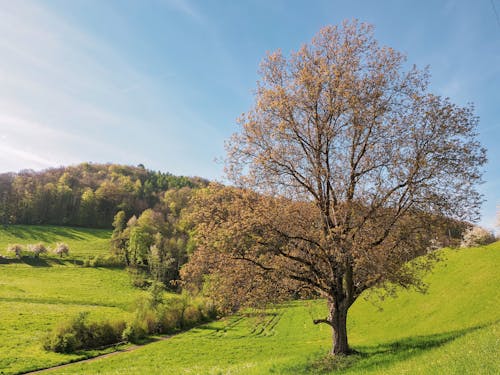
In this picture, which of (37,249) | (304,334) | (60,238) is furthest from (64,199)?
(304,334)

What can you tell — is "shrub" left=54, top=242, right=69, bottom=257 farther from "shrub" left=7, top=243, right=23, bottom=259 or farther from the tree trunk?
the tree trunk

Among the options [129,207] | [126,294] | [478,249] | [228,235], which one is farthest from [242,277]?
[129,207]

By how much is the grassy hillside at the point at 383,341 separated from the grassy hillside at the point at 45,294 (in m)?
8.69

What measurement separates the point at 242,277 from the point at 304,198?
5.39 m

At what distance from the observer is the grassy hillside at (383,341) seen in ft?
43.5

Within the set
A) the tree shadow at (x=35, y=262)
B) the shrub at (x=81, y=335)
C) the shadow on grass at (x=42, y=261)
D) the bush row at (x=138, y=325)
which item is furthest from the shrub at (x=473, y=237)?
the tree shadow at (x=35, y=262)

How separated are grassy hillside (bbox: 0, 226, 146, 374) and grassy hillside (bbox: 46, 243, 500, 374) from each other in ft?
28.5

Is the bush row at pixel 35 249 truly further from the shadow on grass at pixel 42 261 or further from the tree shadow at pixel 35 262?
the shadow on grass at pixel 42 261

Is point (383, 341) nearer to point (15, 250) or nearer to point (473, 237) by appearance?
point (473, 237)

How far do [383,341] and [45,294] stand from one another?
234 feet

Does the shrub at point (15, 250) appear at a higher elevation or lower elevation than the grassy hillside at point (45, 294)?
higher

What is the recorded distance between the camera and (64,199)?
525ft

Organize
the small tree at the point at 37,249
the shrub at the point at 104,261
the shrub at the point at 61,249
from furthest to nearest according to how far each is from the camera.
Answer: the shrub at the point at 61,249 → the shrub at the point at 104,261 → the small tree at the point at 37,249

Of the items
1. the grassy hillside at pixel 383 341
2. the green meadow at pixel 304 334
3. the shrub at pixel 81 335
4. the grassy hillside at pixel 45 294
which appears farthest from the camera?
the shrub at pixel 81 335
